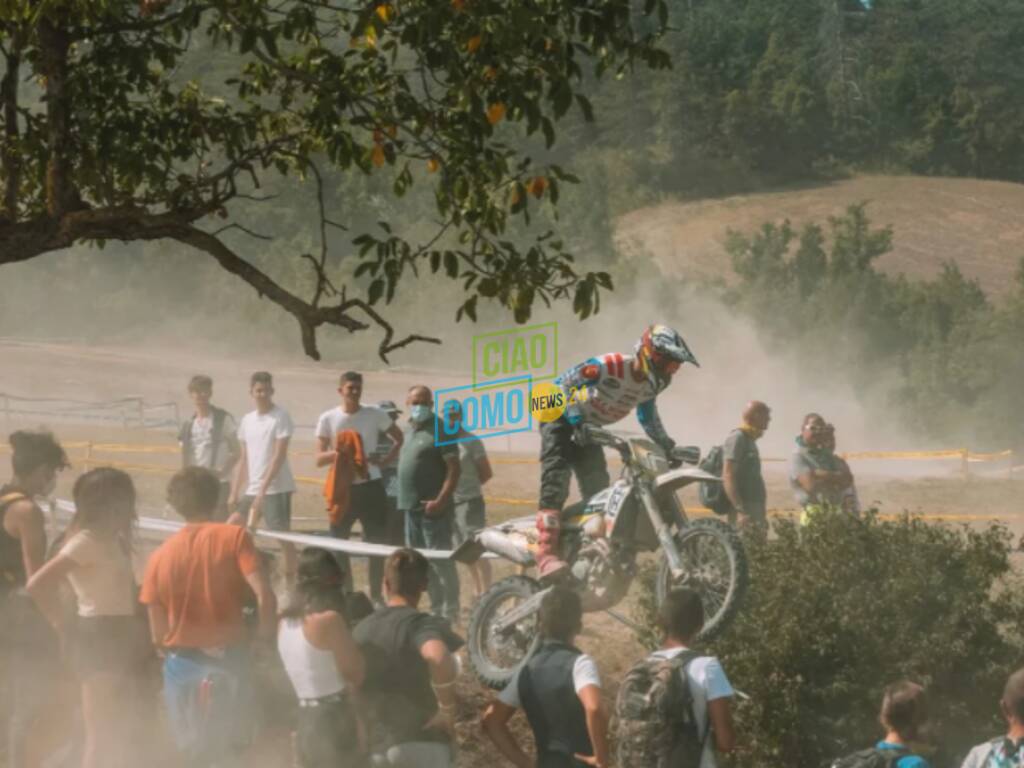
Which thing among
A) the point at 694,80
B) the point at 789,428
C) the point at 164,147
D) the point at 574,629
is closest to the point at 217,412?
the point at 164,147

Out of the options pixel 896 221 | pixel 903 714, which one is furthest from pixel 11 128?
pixel 896 221

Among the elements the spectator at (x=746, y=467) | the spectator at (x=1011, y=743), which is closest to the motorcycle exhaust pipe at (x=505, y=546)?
the spectator at (x=746, y=467)

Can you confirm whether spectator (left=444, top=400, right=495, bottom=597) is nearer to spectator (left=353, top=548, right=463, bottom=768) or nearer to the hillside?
spectator (left=353, top=548, right=463, bottom=768)

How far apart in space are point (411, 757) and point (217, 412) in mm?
7444

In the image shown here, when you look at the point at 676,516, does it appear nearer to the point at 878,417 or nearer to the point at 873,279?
the point at 878,417

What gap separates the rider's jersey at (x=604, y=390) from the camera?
10227 mm

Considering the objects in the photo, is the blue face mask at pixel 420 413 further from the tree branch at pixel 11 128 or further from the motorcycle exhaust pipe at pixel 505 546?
the tree branch at pixel 11 128

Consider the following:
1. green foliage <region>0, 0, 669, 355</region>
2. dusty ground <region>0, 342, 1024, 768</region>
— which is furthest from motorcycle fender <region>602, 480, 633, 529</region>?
dusty ground <region>0, 342, 1024, 768</region>

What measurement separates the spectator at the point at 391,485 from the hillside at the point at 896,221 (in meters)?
57.3

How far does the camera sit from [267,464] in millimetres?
13594

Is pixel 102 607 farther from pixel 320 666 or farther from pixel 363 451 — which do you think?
pixel 363 451

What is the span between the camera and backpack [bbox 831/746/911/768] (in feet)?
21.3

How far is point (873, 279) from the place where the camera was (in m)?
51.4

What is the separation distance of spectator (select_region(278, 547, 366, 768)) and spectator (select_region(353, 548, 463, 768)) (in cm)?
14
